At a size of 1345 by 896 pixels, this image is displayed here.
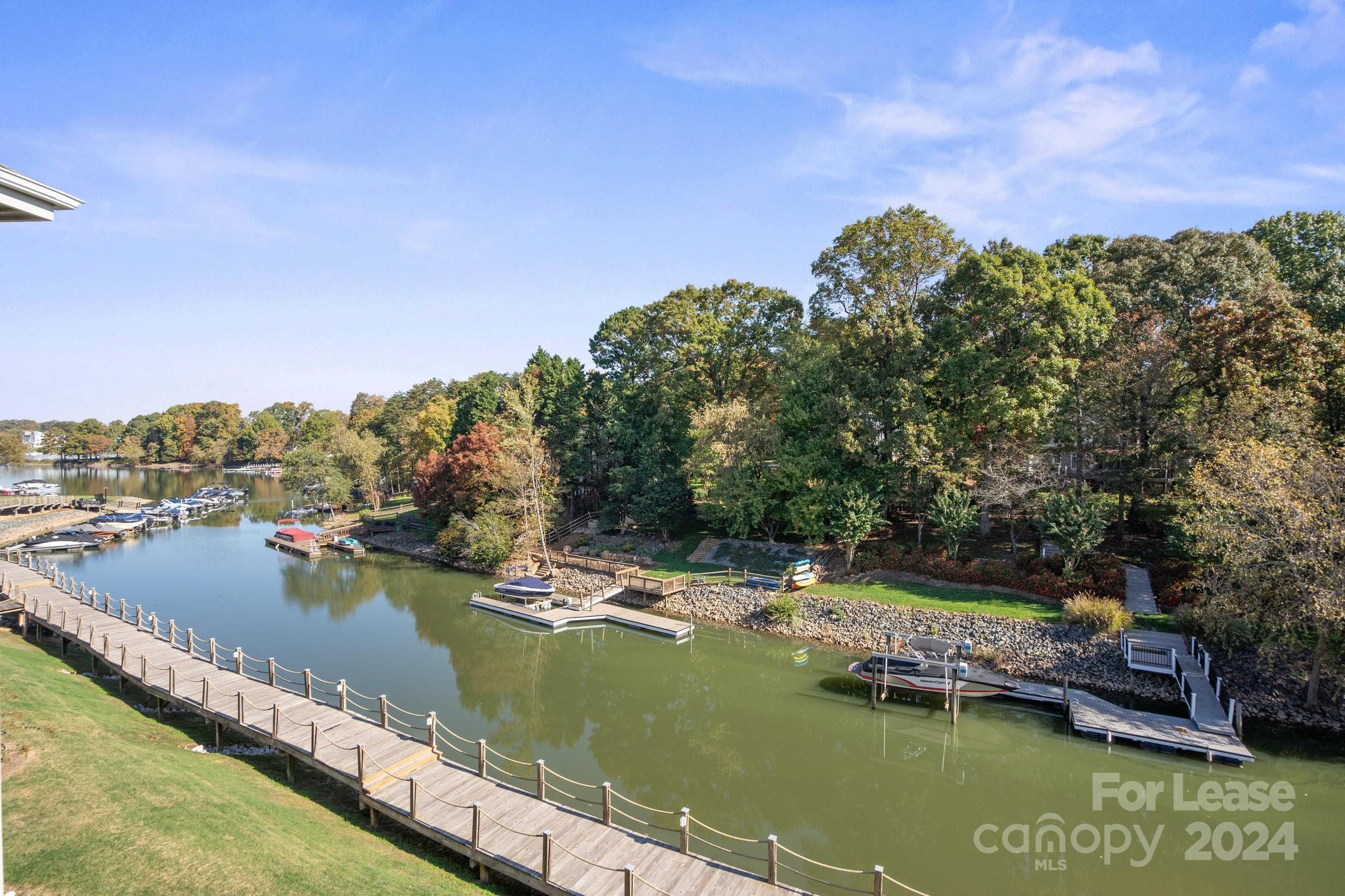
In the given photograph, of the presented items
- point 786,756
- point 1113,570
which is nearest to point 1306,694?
point 1113,570

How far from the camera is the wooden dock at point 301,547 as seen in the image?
43469mm

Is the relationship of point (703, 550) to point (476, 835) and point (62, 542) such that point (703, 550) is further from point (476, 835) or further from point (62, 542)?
point (62, 542)

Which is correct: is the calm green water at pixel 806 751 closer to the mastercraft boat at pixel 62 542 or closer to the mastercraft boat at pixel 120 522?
the mastercraft boat at pixel 62 542

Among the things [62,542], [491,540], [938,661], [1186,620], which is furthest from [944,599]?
[62,542]

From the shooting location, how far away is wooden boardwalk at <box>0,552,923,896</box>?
34.8 feet

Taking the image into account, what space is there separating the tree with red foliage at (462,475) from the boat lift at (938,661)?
2468cm

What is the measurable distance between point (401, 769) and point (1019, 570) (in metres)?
22.7

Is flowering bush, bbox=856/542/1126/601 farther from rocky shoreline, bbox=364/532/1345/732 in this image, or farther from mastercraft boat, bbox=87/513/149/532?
mastercraft boat, bbox=87/513/149/532

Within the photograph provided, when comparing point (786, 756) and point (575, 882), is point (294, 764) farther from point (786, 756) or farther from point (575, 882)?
point (786, 756)

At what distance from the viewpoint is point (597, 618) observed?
1139 inches

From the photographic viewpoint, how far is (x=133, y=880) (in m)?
8.53

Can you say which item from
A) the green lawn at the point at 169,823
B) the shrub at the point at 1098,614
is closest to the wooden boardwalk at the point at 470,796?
the green lawn at the point at 169,823

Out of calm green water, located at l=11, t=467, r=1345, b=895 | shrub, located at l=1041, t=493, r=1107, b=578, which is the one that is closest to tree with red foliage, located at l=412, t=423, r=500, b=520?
calm green water, located at l=11, t=467, r=1345, b=895

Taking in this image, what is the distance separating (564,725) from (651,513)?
1819 cm
